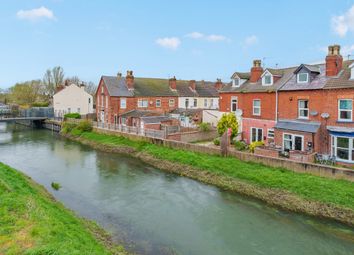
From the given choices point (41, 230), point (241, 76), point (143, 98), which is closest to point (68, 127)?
point (143, 98)

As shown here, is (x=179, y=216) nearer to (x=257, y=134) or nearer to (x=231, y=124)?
(x=231, y=124)

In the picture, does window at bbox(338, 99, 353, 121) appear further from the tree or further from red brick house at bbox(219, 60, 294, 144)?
the tree

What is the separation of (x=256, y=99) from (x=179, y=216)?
14776mm

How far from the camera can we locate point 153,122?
36688 millimetres

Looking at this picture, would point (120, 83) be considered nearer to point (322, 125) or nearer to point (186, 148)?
point (186, 148)

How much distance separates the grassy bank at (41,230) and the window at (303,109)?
16.7m

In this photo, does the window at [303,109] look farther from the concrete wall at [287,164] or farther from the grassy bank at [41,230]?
the grassy bank at [41,230]

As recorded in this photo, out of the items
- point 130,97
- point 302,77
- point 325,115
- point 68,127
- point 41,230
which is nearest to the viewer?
point 41,230

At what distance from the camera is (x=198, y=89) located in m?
52.8

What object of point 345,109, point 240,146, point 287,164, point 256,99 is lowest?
point 287,164

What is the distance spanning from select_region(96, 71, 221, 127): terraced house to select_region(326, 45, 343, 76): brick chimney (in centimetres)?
2092

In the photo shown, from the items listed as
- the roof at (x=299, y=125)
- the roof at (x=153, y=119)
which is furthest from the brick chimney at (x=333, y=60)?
the roof at (x=153, y=119)

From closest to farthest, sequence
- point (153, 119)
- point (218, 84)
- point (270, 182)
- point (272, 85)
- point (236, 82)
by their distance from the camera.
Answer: point (270, 182) < point (272, 85) < point (236, 82) < point (153, 119) < point (218, 84)

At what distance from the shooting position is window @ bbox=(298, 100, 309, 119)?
22.1m
